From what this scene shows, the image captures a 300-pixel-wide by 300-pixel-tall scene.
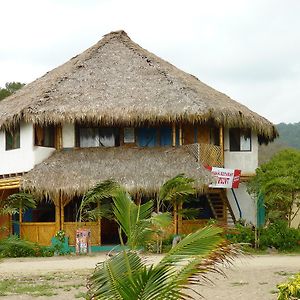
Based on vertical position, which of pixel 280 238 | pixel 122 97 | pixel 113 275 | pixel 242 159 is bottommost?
pixel 280 238

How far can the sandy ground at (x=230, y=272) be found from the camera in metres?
10.3

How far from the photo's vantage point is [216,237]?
Result: 13.4 feet

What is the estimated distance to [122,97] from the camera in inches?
873

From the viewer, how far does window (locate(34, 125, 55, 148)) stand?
859 inches

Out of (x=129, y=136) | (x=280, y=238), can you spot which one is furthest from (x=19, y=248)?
(x=280, y=238)

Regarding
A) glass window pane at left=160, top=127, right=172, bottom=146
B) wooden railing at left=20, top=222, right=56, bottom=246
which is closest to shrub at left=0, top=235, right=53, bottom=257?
wooden railing at left=20, top=222, right=56, bottom=246

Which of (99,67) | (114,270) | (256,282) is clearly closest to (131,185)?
(99,67)

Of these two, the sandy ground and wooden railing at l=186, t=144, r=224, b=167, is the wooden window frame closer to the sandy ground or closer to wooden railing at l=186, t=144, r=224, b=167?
the sandy ground

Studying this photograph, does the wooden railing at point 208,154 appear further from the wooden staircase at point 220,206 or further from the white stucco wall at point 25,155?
the white stucco wall at point 25,155

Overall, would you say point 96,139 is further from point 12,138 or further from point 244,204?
point 244,204

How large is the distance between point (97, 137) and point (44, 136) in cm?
186

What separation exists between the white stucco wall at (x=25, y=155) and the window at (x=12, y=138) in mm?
201

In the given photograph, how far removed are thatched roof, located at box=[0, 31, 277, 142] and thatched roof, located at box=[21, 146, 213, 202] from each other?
113cm

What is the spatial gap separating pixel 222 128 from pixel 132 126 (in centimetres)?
318
